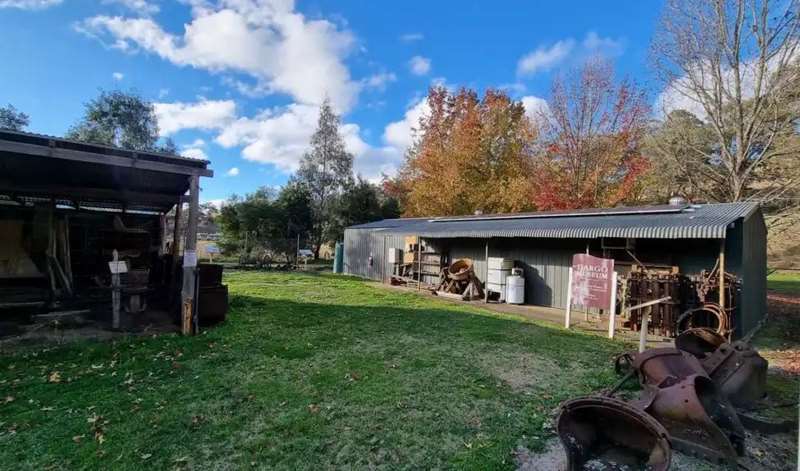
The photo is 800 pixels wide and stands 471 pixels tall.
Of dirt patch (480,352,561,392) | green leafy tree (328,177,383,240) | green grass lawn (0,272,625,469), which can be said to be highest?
green leafy tree (328,177,383,240)

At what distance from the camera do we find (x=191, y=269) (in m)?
5.61

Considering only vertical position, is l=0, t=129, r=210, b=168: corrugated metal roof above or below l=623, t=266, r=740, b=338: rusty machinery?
above

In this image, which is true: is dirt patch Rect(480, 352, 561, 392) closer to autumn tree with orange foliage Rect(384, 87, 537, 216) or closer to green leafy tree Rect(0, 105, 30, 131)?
autumn tree with orange foliage Rect(384, 87, 537, 216)

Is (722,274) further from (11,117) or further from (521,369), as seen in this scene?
(11,117)

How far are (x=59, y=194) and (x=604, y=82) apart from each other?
18955 mm

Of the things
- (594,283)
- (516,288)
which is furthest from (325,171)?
(594,283)

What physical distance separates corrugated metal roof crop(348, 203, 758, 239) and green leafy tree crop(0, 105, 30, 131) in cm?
1889

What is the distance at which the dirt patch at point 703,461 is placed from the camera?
2.57 m

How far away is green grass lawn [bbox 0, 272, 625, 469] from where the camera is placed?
257 centimetres

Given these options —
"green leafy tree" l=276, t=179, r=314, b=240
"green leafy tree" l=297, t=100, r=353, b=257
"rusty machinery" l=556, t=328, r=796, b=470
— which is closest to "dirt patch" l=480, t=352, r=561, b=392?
"rusty machinery" l=556, t=328, r=796, b=470

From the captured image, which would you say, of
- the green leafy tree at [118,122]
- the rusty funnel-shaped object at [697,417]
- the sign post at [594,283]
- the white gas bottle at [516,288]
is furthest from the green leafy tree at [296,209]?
the rusty funnel-shaped object at [697,417]

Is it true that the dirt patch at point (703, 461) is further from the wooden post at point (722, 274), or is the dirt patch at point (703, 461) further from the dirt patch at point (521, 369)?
the wooden post at point (722, 274)

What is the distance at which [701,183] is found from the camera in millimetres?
13328

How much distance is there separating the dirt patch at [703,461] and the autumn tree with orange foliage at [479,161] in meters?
15.8
